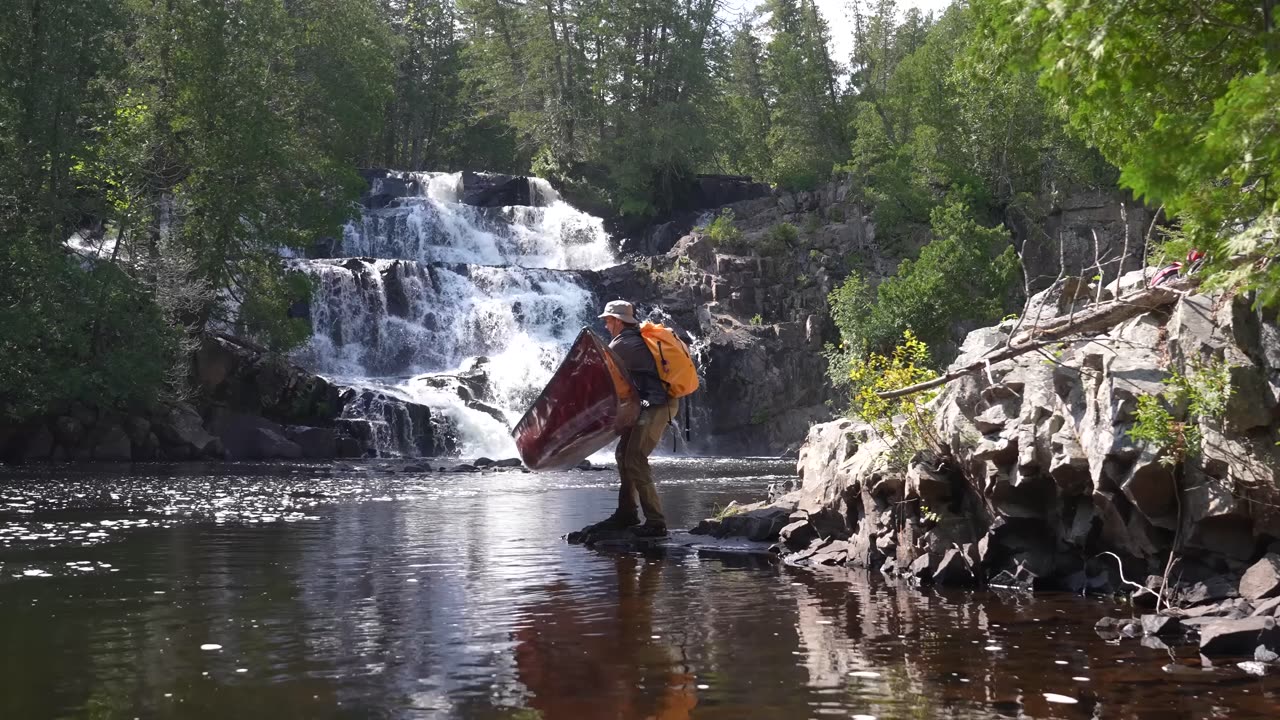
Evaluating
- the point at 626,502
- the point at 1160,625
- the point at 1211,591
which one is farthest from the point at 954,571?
the point at 626,502

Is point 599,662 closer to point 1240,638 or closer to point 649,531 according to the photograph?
point 1240,638

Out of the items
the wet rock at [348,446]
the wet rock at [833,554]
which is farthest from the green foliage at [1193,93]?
the wet rock at [348,446]

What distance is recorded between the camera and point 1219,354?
7.90 metres

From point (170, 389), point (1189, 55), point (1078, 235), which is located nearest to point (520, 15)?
point (1078, 235)

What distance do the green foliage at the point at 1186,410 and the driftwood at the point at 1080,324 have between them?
3.33ft

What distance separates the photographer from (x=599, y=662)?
6.34 m

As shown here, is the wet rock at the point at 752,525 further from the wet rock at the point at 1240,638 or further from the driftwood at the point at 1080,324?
the wet rock at the point at 1240,638

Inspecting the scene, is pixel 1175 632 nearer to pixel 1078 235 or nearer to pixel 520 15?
pixel 1078 235

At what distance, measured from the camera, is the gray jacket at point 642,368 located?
1173 centimetres

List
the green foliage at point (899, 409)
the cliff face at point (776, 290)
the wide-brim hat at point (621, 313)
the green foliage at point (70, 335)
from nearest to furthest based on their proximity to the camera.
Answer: the green foliage at point (899, 409) < the wide-brim hat at point (621, 313) < the green foliage at point (70, 335) < the cliff face at point (776, 290)

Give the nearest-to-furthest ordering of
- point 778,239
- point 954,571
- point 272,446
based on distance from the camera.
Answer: point 954,571, point 272,446, point 778,239

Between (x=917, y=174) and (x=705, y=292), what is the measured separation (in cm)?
1019

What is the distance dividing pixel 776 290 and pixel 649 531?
35.9 m

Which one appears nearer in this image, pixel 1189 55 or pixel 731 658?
pixel 731 658
